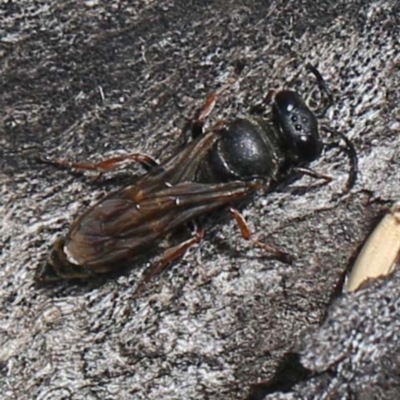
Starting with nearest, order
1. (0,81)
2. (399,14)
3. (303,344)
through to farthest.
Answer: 1. (303,344)
2. (0,81)
3. (399,14)

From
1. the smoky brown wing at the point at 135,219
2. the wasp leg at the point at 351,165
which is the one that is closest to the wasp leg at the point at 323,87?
the wasp leg at the point at 351,165

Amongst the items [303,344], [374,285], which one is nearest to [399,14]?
[374,285]

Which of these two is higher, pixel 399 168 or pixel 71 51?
pixel 71 51

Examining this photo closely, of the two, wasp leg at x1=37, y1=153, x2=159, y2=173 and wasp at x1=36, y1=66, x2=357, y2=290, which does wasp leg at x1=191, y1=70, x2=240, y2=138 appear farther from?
wasp leg at x1=37, y1=153, x2=159, y2=173

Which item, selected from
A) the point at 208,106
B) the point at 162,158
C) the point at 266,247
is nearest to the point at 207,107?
the point at 208,106

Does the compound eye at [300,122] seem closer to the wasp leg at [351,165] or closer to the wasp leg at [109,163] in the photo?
the wasp leg at [351,165]

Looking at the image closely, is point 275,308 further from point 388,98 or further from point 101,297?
point 388,98

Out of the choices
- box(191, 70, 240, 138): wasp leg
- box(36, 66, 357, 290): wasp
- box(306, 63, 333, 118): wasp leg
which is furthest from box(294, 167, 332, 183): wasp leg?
box(191, 70, 240, 138): wasp leg
